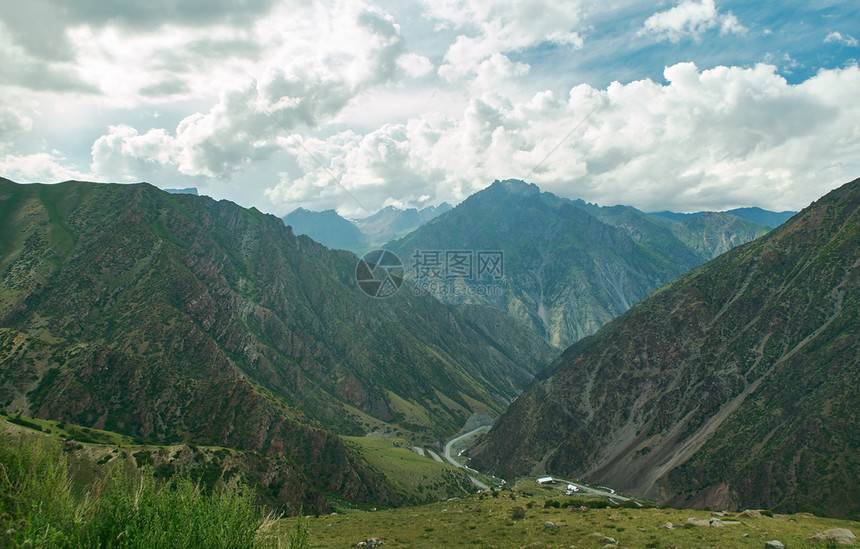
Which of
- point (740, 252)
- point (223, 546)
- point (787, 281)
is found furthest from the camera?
point (740, 252)

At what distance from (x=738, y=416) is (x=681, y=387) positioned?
93.4 feet

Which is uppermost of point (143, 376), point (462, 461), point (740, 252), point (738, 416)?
point (740, 252)

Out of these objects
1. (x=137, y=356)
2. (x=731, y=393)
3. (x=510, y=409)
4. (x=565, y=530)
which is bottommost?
(x=510, y=409)

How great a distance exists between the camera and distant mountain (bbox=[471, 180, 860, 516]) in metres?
94.1

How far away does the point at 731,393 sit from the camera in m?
128

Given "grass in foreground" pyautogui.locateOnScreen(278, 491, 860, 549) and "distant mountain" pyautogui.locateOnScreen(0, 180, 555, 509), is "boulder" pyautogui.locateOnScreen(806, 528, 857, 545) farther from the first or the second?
"distant mountain" pyautogui.locateOnScreen(0, 180, 555, 509)

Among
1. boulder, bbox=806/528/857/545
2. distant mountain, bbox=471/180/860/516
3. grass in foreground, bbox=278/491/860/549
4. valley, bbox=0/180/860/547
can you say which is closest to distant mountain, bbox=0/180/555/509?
valley, bbox=0/180/860/547

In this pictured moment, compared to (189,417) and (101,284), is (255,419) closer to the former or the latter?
(189,417)

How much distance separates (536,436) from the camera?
560ft

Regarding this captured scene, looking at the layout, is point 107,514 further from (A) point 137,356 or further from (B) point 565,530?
(A) point 137,356

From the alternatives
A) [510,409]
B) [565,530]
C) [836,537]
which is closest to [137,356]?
[565,530]

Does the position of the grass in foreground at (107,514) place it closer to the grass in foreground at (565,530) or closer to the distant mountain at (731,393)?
the grass in foreground at (565,530)

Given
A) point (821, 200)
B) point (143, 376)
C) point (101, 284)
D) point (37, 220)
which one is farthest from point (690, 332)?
point (37, 220)

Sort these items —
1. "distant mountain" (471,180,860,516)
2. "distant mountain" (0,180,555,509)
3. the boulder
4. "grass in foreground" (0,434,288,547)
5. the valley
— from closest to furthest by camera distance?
"grass in foreground" (0,434,288,547), the boulder, the valley, "distant mountain" (471,180,860,516), "distant mountain" (0,180,555,509)
